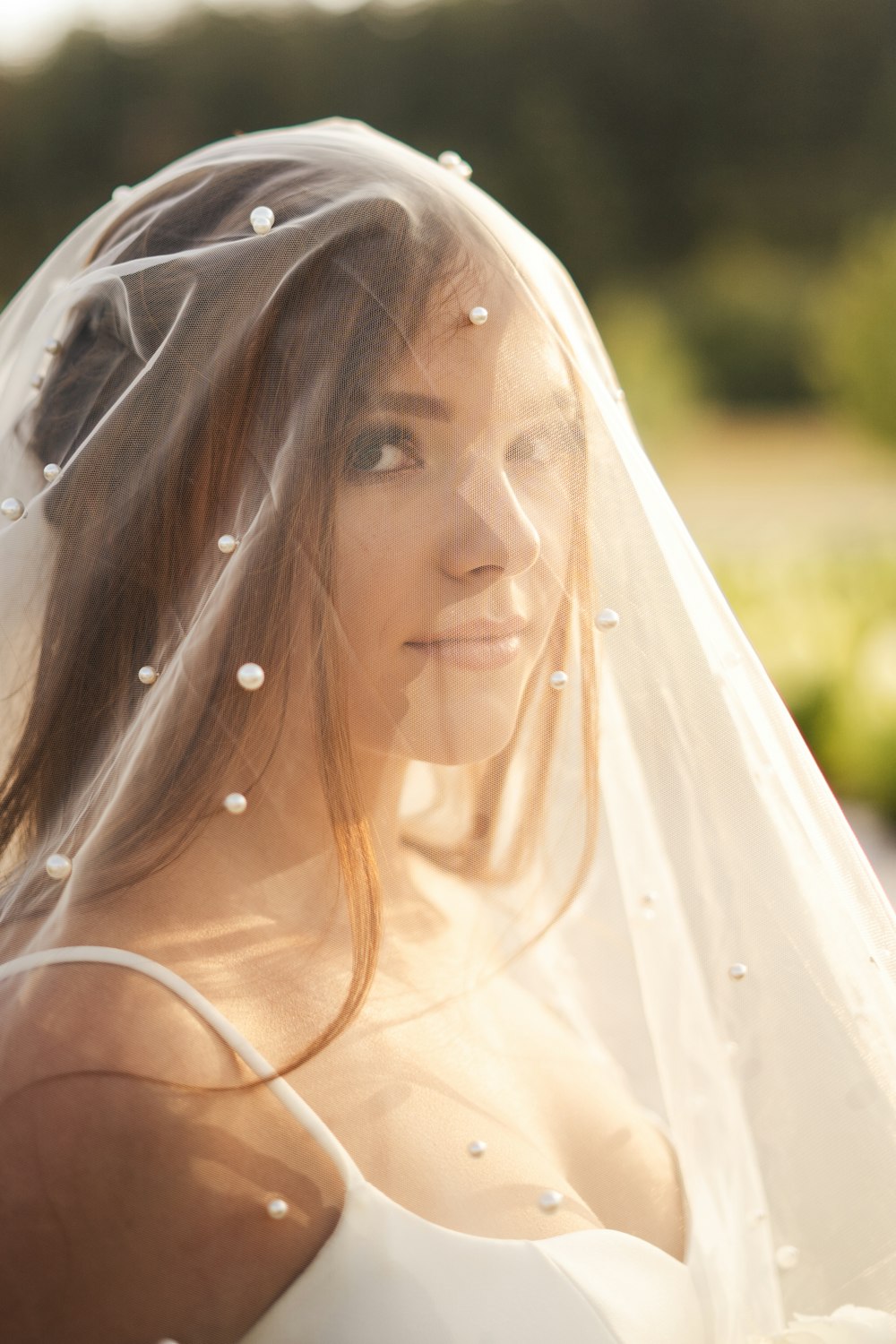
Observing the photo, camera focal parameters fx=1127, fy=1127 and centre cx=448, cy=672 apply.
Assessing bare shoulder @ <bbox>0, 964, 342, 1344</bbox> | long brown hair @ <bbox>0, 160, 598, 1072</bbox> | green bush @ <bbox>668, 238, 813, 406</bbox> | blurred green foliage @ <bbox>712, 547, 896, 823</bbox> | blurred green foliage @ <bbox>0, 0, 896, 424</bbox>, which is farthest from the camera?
green bush @ <bbox>668, 238, 813, 406</bbox>

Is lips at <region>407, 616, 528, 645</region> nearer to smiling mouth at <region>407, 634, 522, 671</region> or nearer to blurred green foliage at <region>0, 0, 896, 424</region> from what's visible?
Result: smiling mouth at <region>407, 634, 522, 671</region>

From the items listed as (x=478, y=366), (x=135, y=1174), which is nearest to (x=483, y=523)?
(x=478, y=366)

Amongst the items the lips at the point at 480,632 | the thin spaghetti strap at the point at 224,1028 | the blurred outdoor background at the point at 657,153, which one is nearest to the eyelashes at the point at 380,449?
the lips at the point at 480,632

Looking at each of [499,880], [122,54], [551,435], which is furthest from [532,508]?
[122,54]

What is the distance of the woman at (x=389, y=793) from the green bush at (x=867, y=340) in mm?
11528

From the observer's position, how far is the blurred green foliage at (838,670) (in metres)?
4.62

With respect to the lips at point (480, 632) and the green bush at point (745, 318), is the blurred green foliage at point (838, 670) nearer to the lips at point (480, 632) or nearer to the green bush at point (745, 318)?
the lips at point (480, 632)

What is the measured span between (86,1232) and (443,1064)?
1.16 ft

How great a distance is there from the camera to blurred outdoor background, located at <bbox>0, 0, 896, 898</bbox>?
11.5 metres

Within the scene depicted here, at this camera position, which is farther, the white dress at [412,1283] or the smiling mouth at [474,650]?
the smiling mouth at [474,650]

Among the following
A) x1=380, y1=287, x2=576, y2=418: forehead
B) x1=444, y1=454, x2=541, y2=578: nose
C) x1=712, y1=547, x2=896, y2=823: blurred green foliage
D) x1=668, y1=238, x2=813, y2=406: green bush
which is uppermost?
x1=380, y1=287, x2=576, y2=418: forehead

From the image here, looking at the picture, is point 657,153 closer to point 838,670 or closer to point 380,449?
point 838,670

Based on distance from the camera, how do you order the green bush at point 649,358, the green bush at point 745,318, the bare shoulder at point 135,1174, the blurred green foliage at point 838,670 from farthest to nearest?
the green bush at point 745,318 < the green bush at point 649,358 < the blurred green foliage at point 838,670 < the bare shoulder at point 135,1174

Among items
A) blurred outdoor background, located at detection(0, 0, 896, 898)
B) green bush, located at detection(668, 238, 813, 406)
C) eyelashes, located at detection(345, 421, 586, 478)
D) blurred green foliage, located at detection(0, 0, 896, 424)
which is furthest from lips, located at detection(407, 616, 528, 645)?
green bush, located at detection(668, 238, 813, 406)
